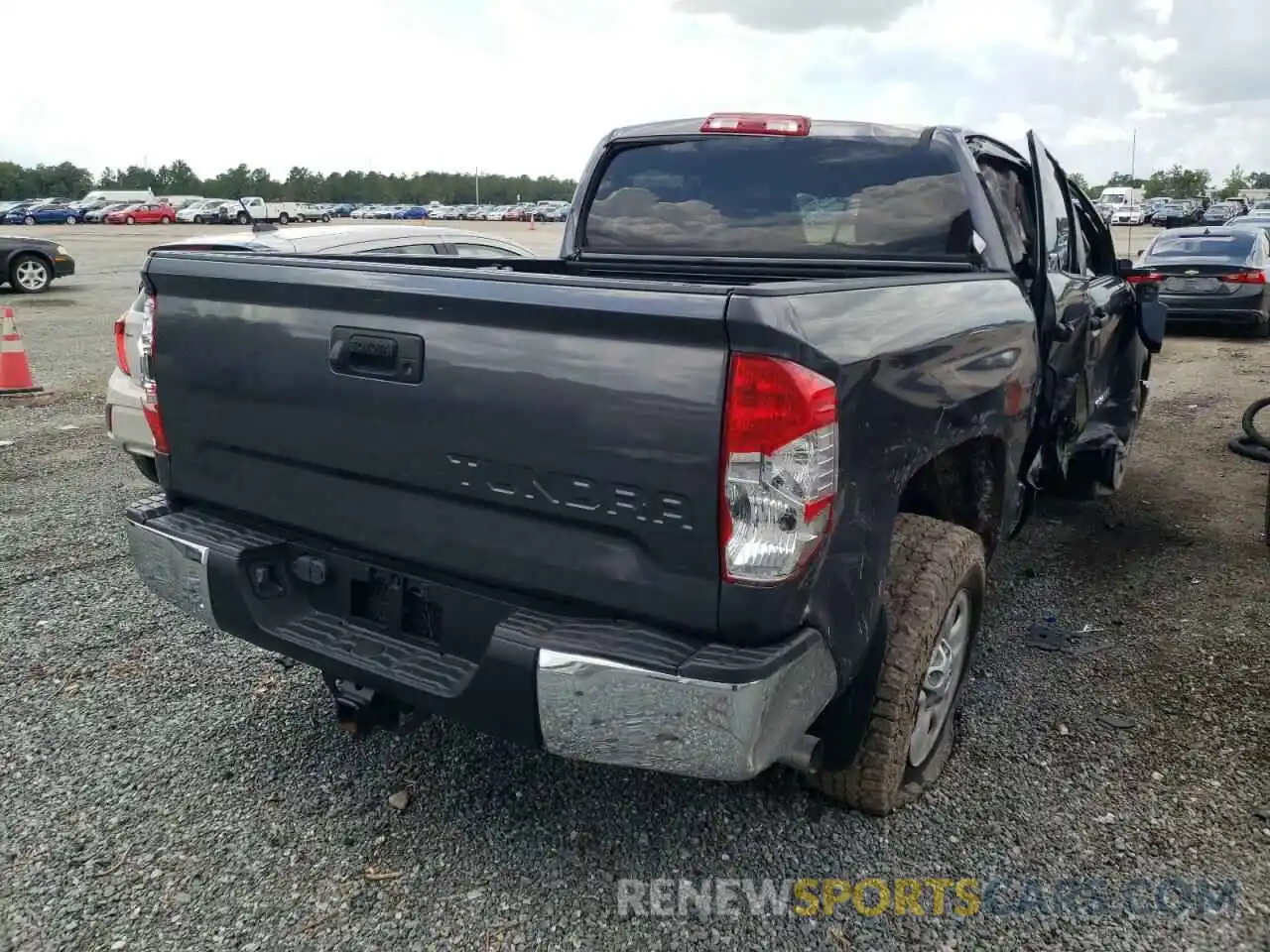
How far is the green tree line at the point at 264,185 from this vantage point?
342 ft

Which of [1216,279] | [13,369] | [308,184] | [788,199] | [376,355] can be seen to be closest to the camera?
[376,355]

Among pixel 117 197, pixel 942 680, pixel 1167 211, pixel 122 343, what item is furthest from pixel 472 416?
pixel 117 197

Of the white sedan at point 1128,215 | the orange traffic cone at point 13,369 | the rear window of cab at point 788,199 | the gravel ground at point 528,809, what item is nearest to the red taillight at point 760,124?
the rear window of cab at point 788,199

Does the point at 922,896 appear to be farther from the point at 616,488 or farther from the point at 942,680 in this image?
the point at 616,488

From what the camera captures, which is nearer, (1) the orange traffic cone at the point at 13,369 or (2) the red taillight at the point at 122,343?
(2) the red taillight at the point at 122,343

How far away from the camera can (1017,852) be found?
2824 millimetres

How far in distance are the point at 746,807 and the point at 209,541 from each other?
171 centimetres

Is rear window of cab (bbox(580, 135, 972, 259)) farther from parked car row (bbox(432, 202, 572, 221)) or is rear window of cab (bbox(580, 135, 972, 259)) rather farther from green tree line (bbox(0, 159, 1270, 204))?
green tree line (bbox(0, 159, 1270, 204))

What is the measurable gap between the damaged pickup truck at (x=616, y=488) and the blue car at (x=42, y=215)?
2659 inches

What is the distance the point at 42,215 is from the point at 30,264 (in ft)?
167

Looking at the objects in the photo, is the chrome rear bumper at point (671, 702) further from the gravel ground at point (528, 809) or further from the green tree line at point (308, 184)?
the green tree line at point (308, 184)

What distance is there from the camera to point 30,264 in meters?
17.8

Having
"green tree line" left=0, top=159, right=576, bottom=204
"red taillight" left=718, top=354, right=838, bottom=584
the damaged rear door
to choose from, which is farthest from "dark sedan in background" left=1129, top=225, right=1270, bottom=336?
"green tree line" left=0, top=159, right=576, bottom=204

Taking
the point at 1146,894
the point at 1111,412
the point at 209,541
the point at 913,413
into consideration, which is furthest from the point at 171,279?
the point at 1111,412
